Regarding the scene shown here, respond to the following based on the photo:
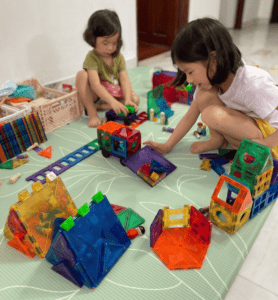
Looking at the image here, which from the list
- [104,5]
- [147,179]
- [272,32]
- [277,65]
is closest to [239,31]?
[272,32]

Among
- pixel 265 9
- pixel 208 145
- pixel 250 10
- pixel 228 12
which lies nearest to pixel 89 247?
pixel 208 145

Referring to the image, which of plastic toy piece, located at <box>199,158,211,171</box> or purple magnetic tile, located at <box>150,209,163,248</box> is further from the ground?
purple magnetic tile, located at <box>150,209,163,248</box>

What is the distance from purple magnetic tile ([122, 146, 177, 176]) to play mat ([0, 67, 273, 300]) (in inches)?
1.4

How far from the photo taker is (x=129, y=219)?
2.64ft

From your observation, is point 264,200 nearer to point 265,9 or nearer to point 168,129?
point 168,129

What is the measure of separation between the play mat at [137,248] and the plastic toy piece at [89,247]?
3 centimetres

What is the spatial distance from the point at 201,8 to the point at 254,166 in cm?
280

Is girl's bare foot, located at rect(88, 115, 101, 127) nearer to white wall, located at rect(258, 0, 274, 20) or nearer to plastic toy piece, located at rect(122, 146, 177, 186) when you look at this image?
plastic toy piece, located at rect(122, 146, 177, 186)

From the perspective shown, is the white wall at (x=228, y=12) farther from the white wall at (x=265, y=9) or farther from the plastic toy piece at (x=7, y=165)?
the plastic toy piece at (x=7, y=165)

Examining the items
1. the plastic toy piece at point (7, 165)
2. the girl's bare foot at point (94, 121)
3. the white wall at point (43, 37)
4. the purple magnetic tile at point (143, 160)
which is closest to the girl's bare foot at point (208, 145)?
the purple magnetic tile at point (143, 160)

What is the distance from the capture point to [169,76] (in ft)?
5.45

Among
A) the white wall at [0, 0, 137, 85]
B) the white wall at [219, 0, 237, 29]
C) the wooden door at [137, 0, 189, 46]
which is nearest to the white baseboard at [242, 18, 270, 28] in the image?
the white wall at [219, 0, 237, 29]

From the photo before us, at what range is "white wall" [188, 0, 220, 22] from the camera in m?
2.87

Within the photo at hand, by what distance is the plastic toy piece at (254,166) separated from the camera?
742 millimetres
